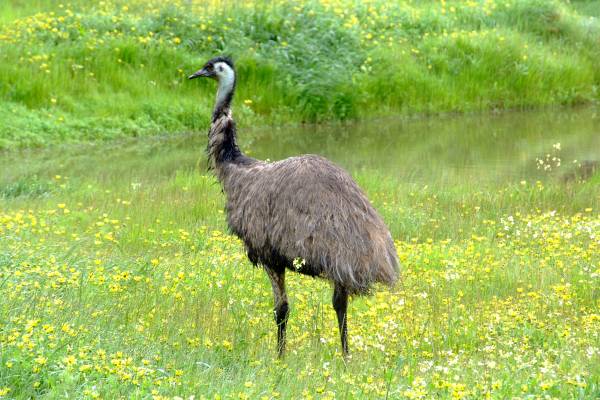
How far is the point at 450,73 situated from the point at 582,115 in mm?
2874

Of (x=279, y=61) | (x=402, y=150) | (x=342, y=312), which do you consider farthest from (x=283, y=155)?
(x=342, y=312)

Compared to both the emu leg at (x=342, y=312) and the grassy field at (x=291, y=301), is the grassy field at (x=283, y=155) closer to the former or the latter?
the grassy field at (x=291, y=301)

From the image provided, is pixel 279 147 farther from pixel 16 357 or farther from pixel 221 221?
pixel 16 357

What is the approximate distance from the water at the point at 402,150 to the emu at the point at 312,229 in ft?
19.1

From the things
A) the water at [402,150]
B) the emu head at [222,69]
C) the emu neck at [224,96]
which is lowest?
the water at [402,150]

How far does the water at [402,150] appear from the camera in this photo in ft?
50.5

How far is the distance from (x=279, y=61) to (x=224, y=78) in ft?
37.6

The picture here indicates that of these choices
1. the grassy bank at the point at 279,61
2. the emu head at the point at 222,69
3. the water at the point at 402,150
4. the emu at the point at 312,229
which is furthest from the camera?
the grassy bank at the point at 279,61

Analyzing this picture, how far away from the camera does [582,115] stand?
22.0 m

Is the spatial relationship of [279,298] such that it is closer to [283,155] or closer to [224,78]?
[224,78]

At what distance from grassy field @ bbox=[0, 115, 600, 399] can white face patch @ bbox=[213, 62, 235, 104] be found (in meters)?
1.45

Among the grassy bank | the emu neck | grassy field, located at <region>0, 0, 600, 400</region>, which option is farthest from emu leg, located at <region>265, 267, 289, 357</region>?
the grassy bank

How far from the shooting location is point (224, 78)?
912 centimetres

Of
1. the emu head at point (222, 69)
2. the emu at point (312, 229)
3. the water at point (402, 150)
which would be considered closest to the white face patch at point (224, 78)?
the emu head at point (222, 69)
